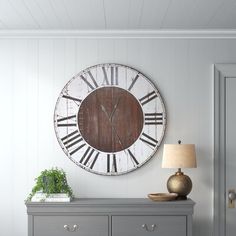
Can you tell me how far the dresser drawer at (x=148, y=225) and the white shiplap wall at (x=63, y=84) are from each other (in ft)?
1.36

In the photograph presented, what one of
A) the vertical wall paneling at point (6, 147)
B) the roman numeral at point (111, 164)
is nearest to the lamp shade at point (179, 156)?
the roman numeral at point (111, 164)

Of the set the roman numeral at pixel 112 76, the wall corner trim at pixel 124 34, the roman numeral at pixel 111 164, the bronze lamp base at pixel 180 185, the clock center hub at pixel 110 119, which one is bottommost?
the bronze lamp base at pixel 180 185

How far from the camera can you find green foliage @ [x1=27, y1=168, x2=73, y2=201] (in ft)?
14.2

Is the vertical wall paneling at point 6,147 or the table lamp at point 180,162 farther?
the vertical wall paneling at point 6,147

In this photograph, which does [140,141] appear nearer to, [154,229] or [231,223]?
[154,229]

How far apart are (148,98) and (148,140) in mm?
373

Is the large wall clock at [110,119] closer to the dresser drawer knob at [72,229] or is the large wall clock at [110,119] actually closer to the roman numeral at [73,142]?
the roman numeral at [73,142]

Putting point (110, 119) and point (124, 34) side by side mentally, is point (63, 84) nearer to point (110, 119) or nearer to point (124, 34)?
point (110, 119)

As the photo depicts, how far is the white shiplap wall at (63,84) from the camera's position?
464cm

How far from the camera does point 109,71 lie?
4.66m

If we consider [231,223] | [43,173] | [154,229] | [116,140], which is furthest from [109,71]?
[231,223]

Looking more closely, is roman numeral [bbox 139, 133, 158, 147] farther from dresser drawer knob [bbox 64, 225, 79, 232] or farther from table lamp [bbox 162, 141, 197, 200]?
dresser drawer knob [bbox 64, 225, 79, 232]

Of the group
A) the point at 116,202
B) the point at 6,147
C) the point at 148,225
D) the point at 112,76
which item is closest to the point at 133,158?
the point at 116,202

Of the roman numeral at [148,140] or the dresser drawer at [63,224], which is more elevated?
the roman numeral at [148,140]
